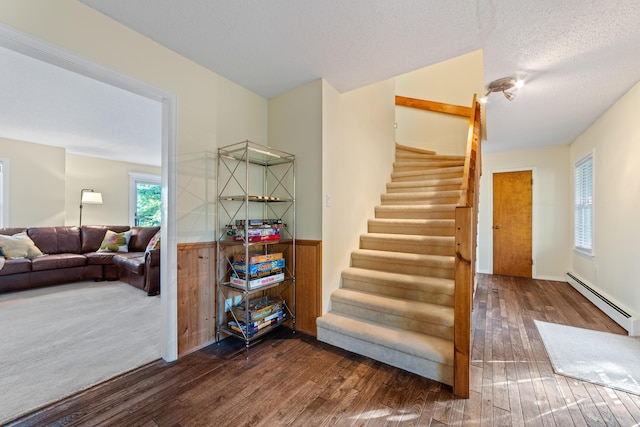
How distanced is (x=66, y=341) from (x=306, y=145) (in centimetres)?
267

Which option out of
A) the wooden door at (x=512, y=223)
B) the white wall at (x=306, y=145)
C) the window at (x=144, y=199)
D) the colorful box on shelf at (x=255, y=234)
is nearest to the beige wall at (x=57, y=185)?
the window at (x=144, y=199)

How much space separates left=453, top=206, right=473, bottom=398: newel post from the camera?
154cm

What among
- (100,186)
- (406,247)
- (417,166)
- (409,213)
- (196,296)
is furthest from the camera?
(100,186)

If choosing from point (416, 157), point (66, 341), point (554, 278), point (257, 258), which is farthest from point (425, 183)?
point (66, 341)

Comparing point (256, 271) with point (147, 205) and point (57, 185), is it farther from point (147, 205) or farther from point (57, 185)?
point (147, 205)

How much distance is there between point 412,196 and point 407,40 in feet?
6.34

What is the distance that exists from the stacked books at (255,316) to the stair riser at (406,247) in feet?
3.79

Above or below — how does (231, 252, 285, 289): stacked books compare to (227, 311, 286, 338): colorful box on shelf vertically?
above

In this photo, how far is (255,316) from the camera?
216 cm

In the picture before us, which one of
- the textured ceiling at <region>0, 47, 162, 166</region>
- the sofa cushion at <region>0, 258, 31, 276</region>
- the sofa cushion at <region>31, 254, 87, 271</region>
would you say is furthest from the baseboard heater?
the sofa cushion at <region>0, 258, 31, 276</region>

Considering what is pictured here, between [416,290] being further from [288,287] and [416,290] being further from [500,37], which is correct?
[500,37]

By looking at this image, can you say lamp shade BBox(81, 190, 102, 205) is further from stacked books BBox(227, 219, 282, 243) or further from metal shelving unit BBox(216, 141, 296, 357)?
stacked books BBox(227, 219, 282, 243)

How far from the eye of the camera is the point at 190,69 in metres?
2.05

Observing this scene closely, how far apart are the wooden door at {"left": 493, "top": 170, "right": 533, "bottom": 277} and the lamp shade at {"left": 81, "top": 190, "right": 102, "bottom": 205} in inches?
308
